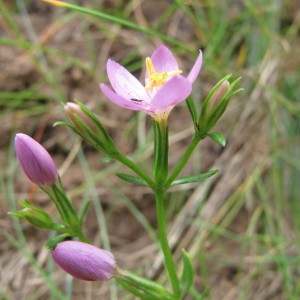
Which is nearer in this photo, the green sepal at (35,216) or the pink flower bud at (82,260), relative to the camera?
the pink flower bud at (82,260)

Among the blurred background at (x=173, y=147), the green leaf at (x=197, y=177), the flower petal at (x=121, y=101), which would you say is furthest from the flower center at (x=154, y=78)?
the blurred background at (x=173, y=147)

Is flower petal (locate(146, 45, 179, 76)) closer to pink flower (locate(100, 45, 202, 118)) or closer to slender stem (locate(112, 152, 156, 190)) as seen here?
pink flower (locate(100, 45, 202, 118))

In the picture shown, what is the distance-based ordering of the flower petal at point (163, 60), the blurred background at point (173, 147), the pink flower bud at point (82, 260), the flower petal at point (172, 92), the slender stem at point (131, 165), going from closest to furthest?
the flower petal at point (172, 92) < the pink flower bud at point (82, 260) < the slender stem at point (131, 165) < the flower petal at point (163, 60) < the blurred background at point (173, 147)

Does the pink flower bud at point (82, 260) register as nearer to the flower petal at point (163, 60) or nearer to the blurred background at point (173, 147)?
the flower petal at point (163, 60)

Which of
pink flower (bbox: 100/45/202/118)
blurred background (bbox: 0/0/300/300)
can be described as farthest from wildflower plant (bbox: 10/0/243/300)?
blurred background (bbox: 0/0/300/300)

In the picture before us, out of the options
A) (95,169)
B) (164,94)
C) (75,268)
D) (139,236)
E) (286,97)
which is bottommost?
(139,236)

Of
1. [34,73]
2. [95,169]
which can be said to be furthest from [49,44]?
[95,169]

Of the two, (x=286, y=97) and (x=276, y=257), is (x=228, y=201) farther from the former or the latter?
(x=286, y=97)

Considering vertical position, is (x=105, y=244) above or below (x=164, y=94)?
below
